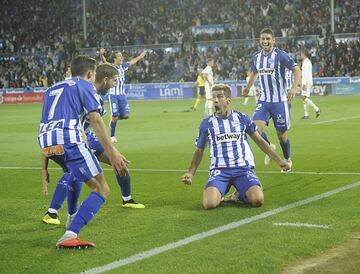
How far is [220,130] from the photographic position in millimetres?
8750

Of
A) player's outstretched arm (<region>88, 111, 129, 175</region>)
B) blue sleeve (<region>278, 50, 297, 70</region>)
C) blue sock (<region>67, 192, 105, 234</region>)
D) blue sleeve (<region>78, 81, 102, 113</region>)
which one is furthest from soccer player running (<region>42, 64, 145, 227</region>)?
blue sleeve (<region>278, 50, 297, 70</region>)

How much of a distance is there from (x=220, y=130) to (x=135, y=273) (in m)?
A: 3.48

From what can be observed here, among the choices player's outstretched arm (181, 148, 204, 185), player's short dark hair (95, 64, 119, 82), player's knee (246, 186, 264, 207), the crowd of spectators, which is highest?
the crowd of spectators

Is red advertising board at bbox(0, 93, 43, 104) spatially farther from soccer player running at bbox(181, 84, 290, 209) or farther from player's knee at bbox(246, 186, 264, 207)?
player's knee at bbox(246, 186, 264, 207)

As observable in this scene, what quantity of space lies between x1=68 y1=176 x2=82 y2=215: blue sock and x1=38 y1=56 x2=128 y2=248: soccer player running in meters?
0.38

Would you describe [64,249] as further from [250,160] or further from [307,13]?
[307,13]

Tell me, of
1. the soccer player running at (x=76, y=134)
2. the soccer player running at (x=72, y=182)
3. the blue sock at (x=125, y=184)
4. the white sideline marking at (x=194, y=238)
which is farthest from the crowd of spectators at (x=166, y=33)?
the soccer player running at (x=76, y=134)

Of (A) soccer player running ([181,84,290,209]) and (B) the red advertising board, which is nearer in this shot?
(A) soccer player running ([181,84,290,209])

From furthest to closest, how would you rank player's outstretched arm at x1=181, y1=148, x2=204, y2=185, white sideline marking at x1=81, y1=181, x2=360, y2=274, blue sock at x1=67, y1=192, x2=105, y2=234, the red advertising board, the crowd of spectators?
the red advertising board < the crowd of spectators < player's outstretched arm at x1=181, y1=148, x2=204, y2=185 < blue sock at x1=67, y1=192, x2=105, y2=234 < white sideline marking at x1=81, y1=181, x2=360, y2=274

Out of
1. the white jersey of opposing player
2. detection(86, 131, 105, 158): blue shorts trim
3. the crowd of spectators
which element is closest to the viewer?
detection(86, 131, 105, 158): blue shorts trim

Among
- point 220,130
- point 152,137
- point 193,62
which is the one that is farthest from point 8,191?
point 193,62

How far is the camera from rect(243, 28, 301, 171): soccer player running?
12242 millimetres

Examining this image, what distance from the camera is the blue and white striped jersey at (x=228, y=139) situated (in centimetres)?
872

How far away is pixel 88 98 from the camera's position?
21.7ft
